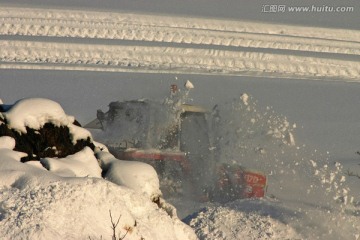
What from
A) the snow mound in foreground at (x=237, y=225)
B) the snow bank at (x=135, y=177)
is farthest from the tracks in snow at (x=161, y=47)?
the snow bank at (x=135, y=177)

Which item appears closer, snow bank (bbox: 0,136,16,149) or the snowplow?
snow bank (bbox: 0,136,16,149)

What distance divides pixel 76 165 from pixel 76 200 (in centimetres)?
139

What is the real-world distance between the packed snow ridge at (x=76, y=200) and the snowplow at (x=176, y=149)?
5998 millimetres

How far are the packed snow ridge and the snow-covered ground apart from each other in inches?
225

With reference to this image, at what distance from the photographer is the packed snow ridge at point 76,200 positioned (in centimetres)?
588

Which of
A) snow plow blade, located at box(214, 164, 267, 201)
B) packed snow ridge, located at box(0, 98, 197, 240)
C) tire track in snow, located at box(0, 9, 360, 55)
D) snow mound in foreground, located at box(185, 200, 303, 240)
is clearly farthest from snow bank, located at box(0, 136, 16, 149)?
tire track in snow, located at box(0, 9, 360, 55)

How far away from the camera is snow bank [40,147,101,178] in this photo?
23.2ft

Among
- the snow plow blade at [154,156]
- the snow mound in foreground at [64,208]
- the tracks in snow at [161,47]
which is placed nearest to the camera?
the snow mound in foreground at [64,208]

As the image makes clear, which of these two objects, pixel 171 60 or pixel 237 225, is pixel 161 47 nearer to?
pixel 171 60

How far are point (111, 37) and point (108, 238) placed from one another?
1302 centimetres

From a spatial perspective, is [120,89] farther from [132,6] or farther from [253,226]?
[253,226]

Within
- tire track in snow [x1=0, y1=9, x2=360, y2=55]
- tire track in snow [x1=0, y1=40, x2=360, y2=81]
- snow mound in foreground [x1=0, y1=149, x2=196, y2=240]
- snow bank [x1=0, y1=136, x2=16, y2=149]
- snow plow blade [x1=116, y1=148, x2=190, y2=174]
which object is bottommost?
snow plow blade [x1=116, y1=148, x2=190, y2=174]

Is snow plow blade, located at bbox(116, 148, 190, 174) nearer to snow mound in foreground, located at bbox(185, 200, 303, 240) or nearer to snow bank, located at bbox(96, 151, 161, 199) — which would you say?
snow mound in foreground, located at bbox(185, 200, 303, 240)

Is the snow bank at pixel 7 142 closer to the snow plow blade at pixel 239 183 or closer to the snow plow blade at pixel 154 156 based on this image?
the snow plow blade at pixel 154 156
